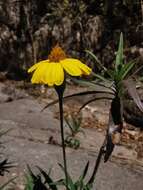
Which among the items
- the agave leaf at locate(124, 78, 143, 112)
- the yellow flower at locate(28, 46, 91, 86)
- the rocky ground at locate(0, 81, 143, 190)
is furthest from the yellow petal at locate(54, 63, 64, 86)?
the rocky ground at locate(0, 81, 143, 190)

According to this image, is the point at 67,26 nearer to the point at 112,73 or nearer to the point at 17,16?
the point at 17,16

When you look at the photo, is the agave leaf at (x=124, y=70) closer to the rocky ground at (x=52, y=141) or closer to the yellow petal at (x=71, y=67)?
the yellow petal at (x=71, y=67)

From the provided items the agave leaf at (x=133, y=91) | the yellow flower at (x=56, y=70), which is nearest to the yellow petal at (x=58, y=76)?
the yellow flower at (x=56, y=70)

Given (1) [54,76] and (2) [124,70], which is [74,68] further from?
(2) [124,70]

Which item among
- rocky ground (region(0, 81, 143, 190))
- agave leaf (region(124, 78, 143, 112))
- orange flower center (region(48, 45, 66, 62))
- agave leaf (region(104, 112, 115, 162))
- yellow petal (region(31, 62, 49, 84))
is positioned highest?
orange flower center (region(48, 45, 66, 62))

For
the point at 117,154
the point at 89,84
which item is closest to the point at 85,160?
the point at 117,154

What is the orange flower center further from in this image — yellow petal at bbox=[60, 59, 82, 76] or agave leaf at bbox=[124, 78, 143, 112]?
agave leaf at bbox=[124, 78, 143, 112]

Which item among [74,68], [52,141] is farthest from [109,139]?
[52,141]
